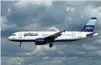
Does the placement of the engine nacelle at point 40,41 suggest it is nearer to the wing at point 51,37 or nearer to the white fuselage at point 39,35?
the wing at point 51,37

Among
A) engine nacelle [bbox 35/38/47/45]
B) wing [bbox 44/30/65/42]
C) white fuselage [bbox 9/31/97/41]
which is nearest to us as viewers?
engine nacelle [bbox 35/38/47/45]

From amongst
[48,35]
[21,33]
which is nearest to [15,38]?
[21,33]

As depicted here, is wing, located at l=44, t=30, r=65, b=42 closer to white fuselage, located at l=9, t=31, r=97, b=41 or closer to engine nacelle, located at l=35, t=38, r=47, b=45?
white fuselage, located at l=9, t=31, r=97, b=41

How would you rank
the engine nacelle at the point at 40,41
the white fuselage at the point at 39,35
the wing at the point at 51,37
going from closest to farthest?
1. the engine nacelle at the point at 40,41
2. the wing at the point at 51,37
3. the white fuselage at the point at 39,35

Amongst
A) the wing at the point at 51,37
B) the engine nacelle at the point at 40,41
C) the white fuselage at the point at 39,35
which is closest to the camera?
the engine nacelle at the point at 40,41

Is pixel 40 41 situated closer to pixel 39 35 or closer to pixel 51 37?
pixel 51 37

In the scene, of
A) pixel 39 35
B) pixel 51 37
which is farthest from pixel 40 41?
pixel 39 35

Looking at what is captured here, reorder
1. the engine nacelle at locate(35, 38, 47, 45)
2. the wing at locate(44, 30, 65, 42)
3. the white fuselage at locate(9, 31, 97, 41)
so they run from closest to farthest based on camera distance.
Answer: the engine nacelle at locate(35, 38, 47, 45) → the wing at locate(44, 30, 65, 42) → the white fuselage at locate(9, 31, 97, 41)

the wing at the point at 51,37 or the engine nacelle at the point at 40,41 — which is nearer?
the engine nacelle at the point at 40,41

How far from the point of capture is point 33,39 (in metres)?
98.6

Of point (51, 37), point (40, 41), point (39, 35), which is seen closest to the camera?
point (40, 41)

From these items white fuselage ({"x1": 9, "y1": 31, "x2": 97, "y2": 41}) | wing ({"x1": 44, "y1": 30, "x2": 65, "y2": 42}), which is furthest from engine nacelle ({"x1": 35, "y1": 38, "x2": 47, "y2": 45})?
white fuselage ({"x1": 9, "y1": 31, "x2": 97, "y2": 41})

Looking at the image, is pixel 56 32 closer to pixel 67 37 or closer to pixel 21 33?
pixel 67 37

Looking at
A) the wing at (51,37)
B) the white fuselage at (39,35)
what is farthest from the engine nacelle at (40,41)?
the white fuselage at (39,35)
